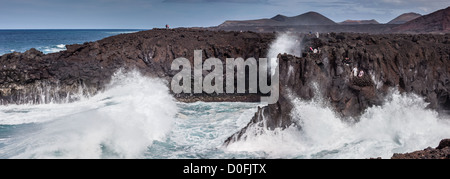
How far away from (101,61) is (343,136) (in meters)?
17.0

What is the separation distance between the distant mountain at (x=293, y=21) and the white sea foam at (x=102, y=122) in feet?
188

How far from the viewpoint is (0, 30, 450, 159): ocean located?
43.3 feet

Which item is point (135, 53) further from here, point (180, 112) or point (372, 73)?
point (372, 73)

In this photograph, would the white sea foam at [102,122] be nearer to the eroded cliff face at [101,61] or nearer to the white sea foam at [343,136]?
the eroded cliff face at [101,61]

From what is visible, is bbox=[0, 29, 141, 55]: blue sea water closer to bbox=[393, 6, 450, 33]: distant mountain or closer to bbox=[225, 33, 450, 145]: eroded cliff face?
bbox=[225, 33, 450, 145]: eroded cliff face

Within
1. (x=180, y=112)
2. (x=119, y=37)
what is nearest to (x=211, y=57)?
(x=180, y=112)

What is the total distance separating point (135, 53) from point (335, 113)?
1601cm

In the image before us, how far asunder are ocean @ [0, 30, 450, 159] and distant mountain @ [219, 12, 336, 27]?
61884 mm

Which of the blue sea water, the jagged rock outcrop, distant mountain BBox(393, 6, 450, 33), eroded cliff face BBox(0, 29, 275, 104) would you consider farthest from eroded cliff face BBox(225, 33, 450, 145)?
the blue sea water

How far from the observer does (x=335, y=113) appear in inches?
555

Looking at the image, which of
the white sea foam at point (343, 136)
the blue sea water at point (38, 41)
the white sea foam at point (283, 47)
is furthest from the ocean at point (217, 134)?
the blue sea water at point (38, 41)

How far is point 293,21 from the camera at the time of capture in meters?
79.9

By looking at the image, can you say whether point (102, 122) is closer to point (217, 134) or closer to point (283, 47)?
point (217, 134)

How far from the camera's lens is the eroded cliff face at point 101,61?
2302 cm
